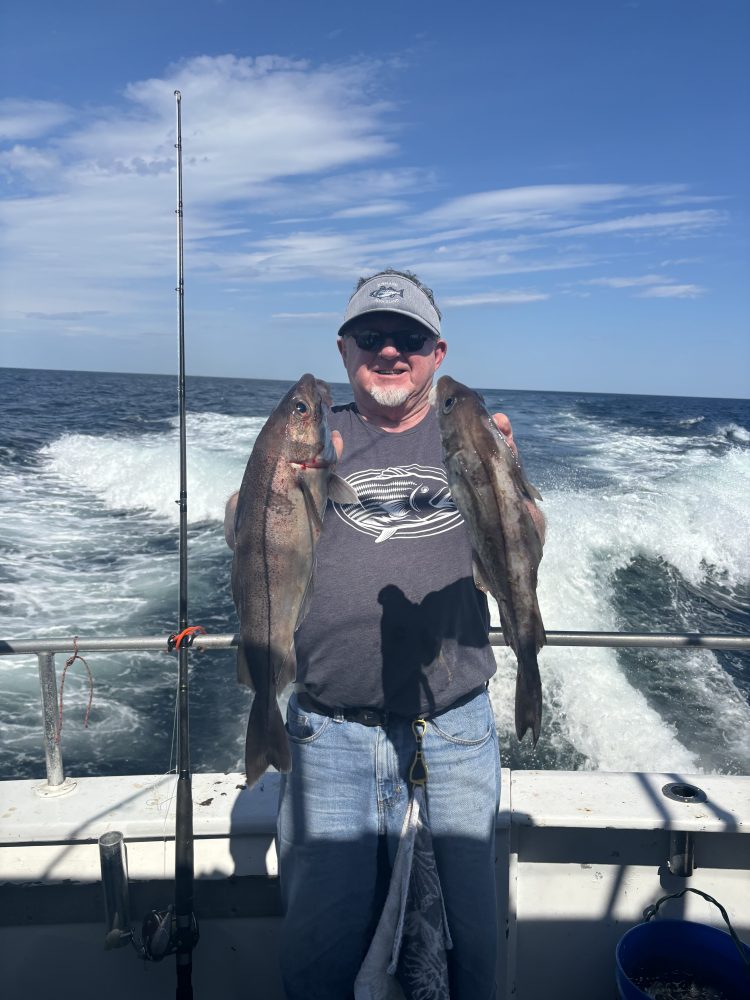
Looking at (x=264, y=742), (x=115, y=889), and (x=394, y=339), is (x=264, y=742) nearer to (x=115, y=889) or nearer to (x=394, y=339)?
(x=115, y=889)

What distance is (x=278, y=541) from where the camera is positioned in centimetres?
204

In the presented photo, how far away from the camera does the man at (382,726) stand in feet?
7.41

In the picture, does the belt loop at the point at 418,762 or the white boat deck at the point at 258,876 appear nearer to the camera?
the belt loop at the point at 418,762

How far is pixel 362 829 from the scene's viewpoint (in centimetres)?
228

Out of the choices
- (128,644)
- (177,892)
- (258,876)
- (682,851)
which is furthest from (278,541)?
(682,851)

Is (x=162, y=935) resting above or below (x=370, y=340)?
below

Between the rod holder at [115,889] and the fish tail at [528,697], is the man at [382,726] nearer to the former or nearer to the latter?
the fish tail at [528,697]

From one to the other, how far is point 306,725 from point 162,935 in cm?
96

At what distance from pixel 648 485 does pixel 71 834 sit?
51.1ft

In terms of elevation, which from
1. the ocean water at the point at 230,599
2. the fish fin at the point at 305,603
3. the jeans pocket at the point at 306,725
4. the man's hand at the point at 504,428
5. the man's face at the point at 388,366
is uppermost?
the man's face at the point at 388,366

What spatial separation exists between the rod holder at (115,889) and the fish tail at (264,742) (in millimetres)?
804

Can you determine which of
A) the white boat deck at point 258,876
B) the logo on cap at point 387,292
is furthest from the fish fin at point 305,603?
the white boat deck at point 258,876

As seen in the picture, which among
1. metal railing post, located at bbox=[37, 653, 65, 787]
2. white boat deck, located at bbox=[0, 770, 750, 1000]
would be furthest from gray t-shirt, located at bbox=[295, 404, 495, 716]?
metal railing post, located at bbox=[37, 653, 65, 787]

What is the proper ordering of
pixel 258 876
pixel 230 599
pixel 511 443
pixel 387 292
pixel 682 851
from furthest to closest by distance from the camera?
pixel 230 599, pixel 682 851, pixel 258 876, pixel 387 292, pixel 511 443
